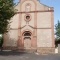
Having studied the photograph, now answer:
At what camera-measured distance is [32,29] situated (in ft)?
118

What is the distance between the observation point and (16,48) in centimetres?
3575

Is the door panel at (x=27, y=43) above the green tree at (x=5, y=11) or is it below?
below

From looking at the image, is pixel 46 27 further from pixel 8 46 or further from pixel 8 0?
pixel 8 0

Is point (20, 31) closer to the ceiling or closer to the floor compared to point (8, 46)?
closer to the ceiling

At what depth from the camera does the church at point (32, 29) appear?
115 ft

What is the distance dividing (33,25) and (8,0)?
14279 mm

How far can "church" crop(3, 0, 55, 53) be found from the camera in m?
35.0

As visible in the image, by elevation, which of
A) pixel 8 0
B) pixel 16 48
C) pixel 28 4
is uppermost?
pixel 28 4

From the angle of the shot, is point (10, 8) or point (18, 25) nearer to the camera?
point (10, 8)

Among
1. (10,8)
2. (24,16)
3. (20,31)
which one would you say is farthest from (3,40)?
(10,8)

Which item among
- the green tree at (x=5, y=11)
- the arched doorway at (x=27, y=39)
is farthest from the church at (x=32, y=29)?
the green tree at (x=5, y=11)

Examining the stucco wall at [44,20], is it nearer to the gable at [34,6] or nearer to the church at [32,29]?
the church at [32,29]

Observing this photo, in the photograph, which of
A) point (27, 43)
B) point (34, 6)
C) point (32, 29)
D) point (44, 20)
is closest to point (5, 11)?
point (32, 29)

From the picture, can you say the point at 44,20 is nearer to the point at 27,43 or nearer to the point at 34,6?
the point at 34,6
